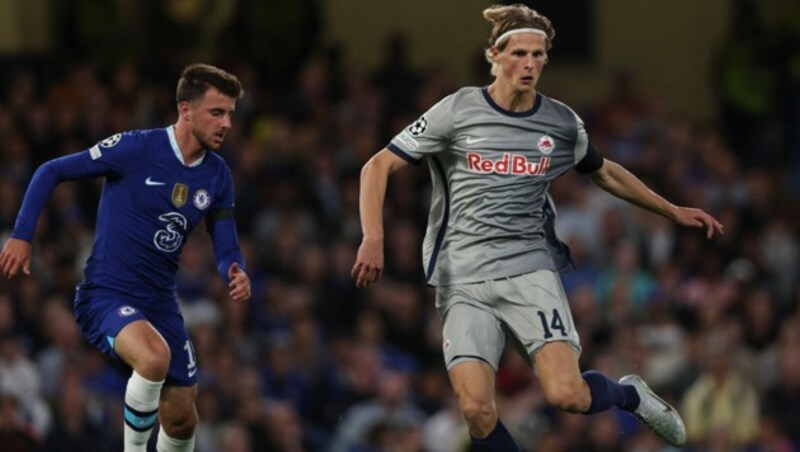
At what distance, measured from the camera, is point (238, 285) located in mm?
8766

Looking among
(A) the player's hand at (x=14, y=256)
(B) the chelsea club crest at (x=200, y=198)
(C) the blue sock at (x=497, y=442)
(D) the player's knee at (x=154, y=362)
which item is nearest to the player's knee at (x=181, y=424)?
(D) the player's knee at (x=154, y=362)

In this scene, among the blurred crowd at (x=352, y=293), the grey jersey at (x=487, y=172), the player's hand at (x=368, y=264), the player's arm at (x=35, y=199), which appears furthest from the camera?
the blurred crowd at (x=352, y=293)

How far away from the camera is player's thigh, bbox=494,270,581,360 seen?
902 centimetres

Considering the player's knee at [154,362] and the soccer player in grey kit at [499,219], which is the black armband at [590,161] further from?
the player's knee at [154,362]

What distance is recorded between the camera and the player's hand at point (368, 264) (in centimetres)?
839

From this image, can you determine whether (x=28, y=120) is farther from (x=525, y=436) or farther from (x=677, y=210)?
(x=677, y=210)

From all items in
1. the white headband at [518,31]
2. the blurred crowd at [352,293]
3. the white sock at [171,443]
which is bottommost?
the blurred crowd at [352,293]

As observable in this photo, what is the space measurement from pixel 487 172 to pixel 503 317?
707mm

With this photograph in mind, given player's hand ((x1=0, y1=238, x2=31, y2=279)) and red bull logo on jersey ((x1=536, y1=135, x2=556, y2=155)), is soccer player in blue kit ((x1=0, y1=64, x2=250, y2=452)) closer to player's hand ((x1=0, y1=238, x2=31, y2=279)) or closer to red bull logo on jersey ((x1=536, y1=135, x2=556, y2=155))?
player's hand ((x1=0, y1=238, x2=31, y2=279))

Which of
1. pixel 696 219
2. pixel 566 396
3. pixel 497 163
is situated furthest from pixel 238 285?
pixel 696 219

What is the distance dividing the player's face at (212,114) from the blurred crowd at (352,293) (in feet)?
11.3

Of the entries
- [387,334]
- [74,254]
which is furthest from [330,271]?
[74,254]

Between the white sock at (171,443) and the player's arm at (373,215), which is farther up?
the player's arm at (373,215)

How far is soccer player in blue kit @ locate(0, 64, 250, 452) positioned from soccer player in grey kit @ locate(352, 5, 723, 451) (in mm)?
837
